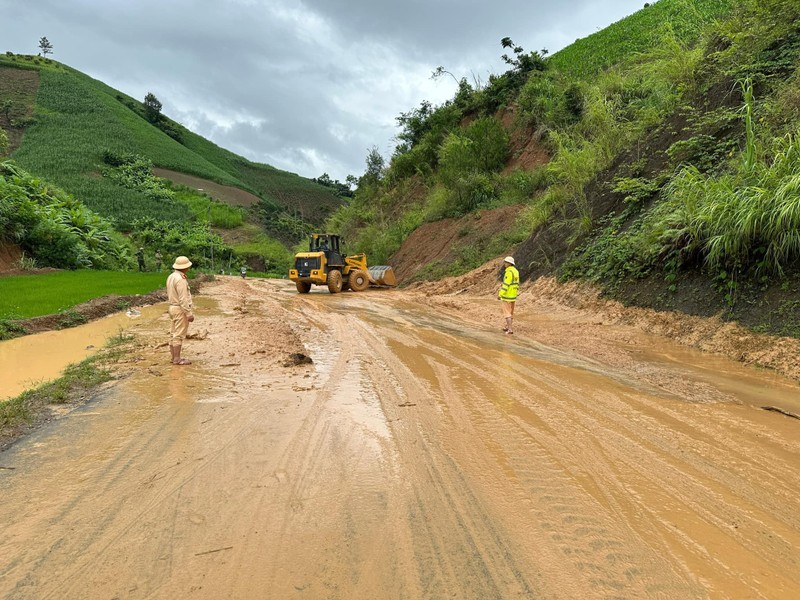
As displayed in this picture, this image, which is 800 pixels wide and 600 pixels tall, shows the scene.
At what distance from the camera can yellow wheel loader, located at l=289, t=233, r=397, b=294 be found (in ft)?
69.9

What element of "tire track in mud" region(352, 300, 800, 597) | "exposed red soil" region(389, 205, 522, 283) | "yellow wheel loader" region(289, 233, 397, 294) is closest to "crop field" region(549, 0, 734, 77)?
"exposed red soil" region(389, 205, 522, 283)

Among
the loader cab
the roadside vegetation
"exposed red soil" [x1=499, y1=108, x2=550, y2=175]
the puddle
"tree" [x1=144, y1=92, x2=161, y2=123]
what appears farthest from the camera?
"tree" [x1=144, y1=92, x2=161, y2=123]

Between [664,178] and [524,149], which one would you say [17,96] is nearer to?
[524,149]

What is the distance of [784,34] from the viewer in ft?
38.6

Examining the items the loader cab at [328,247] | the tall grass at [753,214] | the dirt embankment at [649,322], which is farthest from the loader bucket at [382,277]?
the tall grass at [753,214]

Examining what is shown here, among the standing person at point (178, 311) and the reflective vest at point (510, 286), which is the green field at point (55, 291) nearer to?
the standing person at point (178, 311)

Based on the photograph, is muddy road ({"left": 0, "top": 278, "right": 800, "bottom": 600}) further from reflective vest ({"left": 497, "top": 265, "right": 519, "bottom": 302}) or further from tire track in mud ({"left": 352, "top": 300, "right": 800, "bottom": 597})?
reflective vest ({"left": 497, "top": 265, "right": 519, "bottom": 302})

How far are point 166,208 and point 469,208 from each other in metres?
52.0

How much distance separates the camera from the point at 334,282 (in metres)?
21.3

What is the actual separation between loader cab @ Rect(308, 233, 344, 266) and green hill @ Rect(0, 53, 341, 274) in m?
35.2

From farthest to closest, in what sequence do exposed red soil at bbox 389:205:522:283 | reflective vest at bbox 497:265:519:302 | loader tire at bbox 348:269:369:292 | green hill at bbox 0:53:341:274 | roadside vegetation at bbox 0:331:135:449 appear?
1. green hill at bbox 0:53:341:274
2. exposed red soil at bbox 389:205:522:283
3. loader tire at bbox 348:269:369:292
4. reflective vest at bbox 497:265:519:302
5. roadside vegetation at bbox 0:331:135:449

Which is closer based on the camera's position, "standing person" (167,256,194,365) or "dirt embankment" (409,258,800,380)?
"dirt embankment" (409,258,800,380)

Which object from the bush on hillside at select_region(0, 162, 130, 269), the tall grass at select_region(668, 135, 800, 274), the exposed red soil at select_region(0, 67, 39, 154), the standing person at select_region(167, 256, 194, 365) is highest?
the exposed red soil at select_region(0, 67, 39, 154)

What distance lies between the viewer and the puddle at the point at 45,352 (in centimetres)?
688
